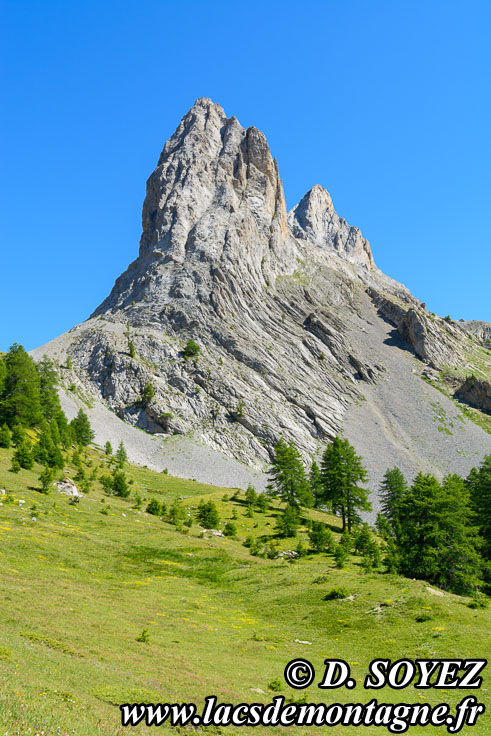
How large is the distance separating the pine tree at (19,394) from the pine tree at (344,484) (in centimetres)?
4677

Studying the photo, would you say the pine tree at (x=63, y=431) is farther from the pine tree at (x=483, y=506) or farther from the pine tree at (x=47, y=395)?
the pine tree at (x=483, y=506)

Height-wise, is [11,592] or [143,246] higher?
[143,246]

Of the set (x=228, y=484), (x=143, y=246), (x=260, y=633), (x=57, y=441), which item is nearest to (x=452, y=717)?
(x=260, y=633)

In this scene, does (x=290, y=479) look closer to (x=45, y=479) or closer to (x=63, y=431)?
(x=45, y=479)

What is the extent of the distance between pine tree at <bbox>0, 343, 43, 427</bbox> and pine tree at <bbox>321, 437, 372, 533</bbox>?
46773mm

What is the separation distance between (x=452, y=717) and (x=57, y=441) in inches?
2386

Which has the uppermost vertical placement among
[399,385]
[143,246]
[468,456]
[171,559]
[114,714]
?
[143,246]

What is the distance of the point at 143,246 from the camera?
7633 inches

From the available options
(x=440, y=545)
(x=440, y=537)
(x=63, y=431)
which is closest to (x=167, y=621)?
(x=440, y=545)

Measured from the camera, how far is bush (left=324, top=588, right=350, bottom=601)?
2892 cm

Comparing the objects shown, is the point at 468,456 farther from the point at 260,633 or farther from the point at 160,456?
the point at 260,633

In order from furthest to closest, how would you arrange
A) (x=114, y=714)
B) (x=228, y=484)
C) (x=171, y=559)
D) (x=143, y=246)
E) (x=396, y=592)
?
(x=143, y=246)
(x=228, y=484)
(x=171, y=559)
(x=396, y=592)
(x=114, y=714)

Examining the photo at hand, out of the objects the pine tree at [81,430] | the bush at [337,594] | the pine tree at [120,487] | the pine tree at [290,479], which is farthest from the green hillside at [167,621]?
the pine tree at [81,430]

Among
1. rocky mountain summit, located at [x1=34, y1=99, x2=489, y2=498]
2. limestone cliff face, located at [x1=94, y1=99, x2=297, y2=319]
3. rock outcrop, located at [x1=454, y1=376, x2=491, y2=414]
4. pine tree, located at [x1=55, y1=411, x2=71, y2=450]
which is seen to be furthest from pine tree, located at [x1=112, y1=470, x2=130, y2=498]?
rock outcrop, located at [x1=454, y1=376, x2=491, y2=414]
